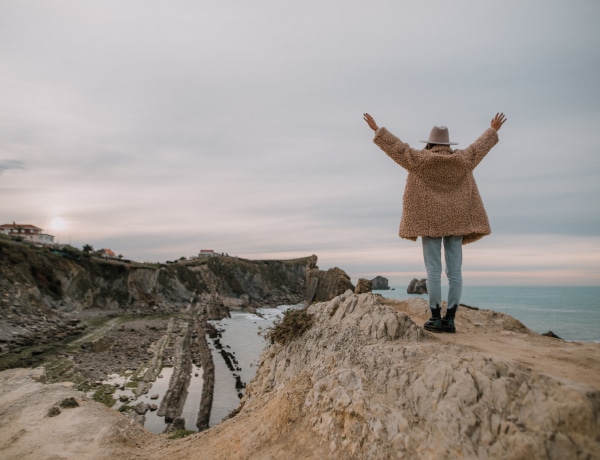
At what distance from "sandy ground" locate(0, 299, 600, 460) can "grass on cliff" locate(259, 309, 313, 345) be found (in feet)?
6.96

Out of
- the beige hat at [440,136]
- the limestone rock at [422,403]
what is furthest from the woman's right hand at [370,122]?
the limestone rock at [422,403]

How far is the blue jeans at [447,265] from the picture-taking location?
19.2 feet

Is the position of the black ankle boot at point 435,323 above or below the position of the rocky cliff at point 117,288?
above

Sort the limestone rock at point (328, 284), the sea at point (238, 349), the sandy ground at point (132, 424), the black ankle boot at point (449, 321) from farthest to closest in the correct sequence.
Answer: the limestone rock at point (328, 284), the sea at point (238, 349), the black ankle boot at point (449, 321), the sandy ground at point (132, 424)

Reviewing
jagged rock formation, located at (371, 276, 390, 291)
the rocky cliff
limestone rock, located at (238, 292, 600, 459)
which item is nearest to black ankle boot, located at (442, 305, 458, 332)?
limestone rock, located at (238, 292, 600, 459)

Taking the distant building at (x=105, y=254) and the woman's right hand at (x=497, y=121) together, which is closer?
the woman's right hand at (x=497, y=121)

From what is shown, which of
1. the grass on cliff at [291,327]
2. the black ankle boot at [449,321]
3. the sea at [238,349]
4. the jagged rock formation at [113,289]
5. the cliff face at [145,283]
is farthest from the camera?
the cliff face at [145,283]

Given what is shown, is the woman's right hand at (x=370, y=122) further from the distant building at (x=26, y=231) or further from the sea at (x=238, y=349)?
the distant building at (x=26, y=231)

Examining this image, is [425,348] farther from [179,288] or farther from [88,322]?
[179,288]

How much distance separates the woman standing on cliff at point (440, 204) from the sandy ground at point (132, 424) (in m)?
0.96

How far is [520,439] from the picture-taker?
10.7 feet

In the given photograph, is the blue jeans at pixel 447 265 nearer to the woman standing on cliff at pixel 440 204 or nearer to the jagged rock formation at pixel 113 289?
the woman standing on cliff at pixel 440 204

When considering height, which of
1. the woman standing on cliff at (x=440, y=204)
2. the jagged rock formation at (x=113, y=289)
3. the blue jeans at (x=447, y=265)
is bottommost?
the jagged rock formation at (x=113, y=289)

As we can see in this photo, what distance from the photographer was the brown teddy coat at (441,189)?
19.0ft
